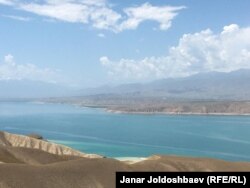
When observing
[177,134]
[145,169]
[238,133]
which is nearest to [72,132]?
[177,134]

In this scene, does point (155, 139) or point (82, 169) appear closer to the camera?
point (82, 169)

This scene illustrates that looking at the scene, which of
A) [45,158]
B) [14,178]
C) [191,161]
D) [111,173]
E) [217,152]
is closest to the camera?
[14,178]

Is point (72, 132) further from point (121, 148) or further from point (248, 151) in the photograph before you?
Answer: point (248, 151)

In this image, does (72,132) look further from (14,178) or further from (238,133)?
(14,178)

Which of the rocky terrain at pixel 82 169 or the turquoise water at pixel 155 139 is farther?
the turquoise water at pixel 155 139

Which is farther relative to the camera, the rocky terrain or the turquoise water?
the turquoise water

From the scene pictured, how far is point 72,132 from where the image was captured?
146375mm

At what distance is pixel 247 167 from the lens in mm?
45000

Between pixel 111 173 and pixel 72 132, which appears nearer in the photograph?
pixel 111 173

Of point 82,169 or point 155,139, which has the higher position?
point 82,169

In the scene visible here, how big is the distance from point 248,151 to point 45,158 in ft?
231

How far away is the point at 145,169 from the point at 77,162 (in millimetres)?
6521

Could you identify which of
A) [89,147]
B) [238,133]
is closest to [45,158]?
[89,147]

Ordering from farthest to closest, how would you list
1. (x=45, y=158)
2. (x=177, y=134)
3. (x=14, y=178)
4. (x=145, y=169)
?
(x=177, y=134)
(x=45, y=158)
(x=145, y=169)
(x=14, y=178)
